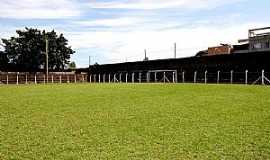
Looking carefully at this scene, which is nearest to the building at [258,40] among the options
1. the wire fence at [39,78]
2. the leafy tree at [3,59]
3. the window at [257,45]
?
the window at [257,45]

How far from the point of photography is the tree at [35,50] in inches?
2717

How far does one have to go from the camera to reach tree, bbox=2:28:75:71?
69000mm

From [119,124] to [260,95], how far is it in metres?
8.08

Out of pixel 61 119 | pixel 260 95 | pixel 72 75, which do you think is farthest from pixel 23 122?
pixel 72 75

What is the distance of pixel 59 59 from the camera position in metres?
71.2

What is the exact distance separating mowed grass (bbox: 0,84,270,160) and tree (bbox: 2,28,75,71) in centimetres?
5596

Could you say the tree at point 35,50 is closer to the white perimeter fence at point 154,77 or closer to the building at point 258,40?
the white perimeter fence at point 154,77

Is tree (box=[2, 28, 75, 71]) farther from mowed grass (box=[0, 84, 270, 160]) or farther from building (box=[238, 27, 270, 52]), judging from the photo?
mowed grass (box=[0, 84, 270, 160])

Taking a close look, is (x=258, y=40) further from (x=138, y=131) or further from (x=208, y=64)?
Answer: (x=138, y=131)

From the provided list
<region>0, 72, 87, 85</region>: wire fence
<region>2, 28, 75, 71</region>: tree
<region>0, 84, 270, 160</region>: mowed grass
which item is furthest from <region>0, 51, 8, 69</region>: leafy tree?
<region>0, 84, 270, 160</region>: mowed grass

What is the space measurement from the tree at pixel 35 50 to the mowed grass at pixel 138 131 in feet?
184

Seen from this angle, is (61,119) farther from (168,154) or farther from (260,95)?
(260,95)

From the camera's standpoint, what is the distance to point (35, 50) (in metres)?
69.7

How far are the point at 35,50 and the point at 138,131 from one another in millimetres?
62480
